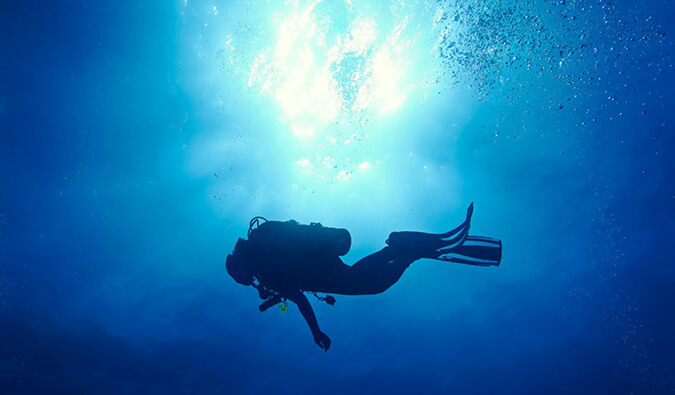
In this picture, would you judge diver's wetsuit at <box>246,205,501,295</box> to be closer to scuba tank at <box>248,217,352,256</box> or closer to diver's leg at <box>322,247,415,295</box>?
diver's leg at <box>322,247,415,295</box>

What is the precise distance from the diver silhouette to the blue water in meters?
7.25

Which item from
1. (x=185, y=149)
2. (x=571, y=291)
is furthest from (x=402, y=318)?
(x=185, y=149)

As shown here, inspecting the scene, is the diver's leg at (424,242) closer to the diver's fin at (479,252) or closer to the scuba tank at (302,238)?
the diver's fin at (479,252)

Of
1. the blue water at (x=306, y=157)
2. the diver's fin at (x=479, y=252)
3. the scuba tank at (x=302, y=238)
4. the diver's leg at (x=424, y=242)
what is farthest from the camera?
the blue water at (x=306, y=157)

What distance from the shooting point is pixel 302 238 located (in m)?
4.52

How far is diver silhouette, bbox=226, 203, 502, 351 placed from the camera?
4539 mm

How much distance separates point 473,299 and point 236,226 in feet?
54.2

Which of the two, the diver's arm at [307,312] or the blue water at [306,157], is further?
the blue water at [306,157]

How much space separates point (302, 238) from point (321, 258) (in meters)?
0.38

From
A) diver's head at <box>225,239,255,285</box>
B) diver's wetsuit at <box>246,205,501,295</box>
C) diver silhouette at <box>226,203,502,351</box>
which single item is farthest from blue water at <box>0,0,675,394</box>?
diver's wetsuit at <box>246,205,501,295</box>

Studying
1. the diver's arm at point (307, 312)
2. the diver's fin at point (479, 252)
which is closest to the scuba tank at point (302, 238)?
the diver's arm at point (307, 312)

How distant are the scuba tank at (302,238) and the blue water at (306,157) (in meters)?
7.16

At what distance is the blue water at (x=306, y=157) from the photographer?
980cm

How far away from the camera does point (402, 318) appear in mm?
23281
